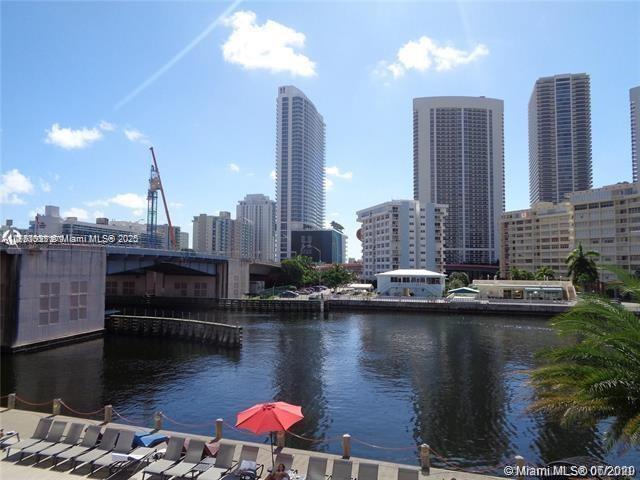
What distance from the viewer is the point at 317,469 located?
500 inches

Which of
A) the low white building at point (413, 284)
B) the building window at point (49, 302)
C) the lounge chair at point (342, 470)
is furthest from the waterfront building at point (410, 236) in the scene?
the lounge chair at point (342, 470)

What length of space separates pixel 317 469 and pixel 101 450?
7574mm

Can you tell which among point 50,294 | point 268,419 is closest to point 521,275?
point 50,294

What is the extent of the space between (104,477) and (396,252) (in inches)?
5055

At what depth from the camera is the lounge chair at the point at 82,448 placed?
46.5 ft

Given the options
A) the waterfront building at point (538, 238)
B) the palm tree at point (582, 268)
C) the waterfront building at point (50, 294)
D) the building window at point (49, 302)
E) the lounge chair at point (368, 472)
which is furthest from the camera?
the waterfront building at point (538, 238)

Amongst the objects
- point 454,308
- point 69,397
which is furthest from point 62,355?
point 454,308

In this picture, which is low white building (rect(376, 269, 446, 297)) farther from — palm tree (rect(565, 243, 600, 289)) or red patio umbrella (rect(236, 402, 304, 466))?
red patio umbrella (rect(236, 402, 304, 466))

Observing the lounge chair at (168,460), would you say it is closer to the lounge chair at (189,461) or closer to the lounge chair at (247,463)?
the lounge chair at (189,461)

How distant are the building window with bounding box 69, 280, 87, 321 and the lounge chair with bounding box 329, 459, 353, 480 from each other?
139ft

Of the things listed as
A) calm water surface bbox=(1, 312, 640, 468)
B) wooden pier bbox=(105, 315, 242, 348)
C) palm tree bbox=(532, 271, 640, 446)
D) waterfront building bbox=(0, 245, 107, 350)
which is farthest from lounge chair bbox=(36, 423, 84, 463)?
waterfront building bbox=(0, 245, 107, 350)

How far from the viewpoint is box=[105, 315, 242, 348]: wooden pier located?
4553 centimetres

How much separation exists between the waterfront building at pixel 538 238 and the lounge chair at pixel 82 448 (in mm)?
144719

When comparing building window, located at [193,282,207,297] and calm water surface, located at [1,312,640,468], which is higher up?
building window, located at [193,282,207,297]
